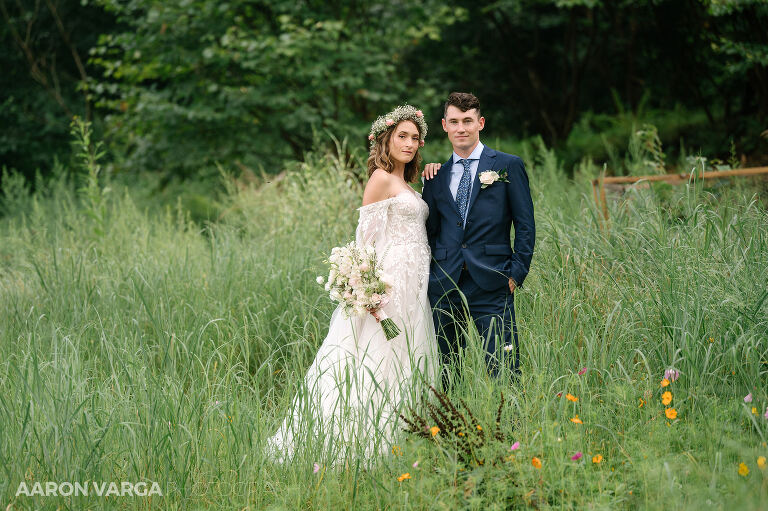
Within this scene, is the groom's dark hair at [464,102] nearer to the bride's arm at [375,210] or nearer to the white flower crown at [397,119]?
the white flower crown at [397,119]

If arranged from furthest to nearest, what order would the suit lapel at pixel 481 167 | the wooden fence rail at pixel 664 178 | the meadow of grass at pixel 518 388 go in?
the wooden fence rail at pixel 664 178 → the suit lapel at pixel 481 167 → the meadow of grass at pixel 518 388

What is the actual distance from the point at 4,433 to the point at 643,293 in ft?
11.2

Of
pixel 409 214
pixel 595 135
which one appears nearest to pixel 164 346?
pixel 409 214

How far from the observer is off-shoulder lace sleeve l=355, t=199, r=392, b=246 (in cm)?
382

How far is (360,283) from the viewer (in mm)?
3592

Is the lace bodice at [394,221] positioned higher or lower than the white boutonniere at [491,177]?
lower

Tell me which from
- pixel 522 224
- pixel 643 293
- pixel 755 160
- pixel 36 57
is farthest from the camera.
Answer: pixel 36 57

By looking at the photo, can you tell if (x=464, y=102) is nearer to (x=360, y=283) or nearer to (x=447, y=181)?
(x=447, y=181)

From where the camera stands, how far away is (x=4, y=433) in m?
2.96

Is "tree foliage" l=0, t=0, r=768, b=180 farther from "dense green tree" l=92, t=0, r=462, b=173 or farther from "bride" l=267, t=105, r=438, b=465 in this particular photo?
"bride" l=267, t=105, r=438, b=465

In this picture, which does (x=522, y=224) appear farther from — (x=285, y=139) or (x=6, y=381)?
(x=285, y=139)

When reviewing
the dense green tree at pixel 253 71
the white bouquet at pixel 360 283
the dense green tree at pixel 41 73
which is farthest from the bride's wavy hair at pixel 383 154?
the dense green tree at pixel 41 73

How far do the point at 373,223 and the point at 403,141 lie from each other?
0.52 metres

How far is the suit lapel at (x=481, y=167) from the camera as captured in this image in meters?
3.62
